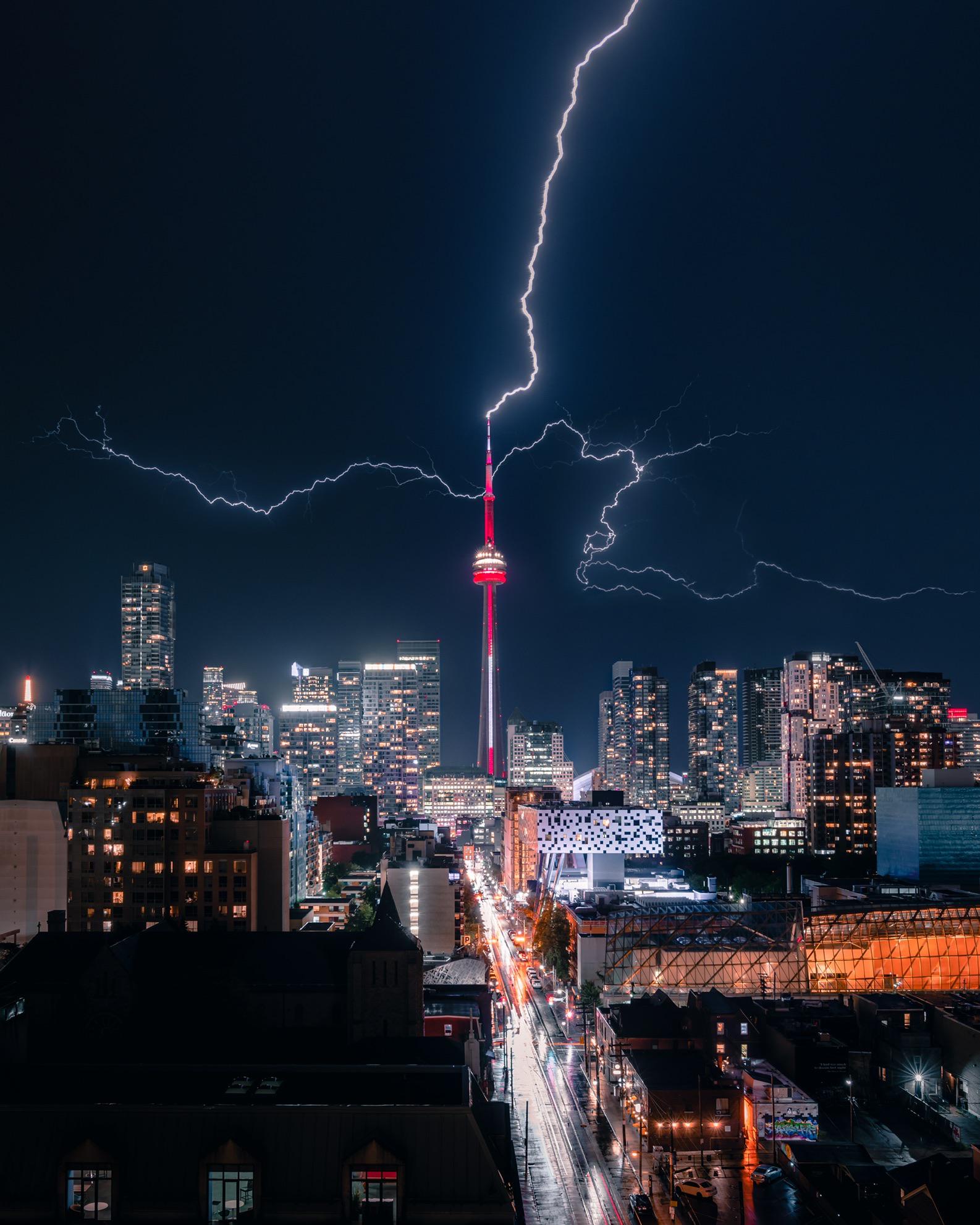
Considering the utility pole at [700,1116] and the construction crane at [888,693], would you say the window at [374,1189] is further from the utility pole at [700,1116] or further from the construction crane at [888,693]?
the construction crane at [888,693]

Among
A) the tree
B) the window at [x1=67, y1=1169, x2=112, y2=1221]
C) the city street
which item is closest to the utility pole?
the city street

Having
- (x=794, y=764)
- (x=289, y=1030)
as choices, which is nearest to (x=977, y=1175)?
(x=289, y=1030)

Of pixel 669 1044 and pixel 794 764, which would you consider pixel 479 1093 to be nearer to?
pixel 669 1044

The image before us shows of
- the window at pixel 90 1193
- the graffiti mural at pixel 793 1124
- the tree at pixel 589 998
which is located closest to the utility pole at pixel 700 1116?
the graffiti mural at pixel 793 1124

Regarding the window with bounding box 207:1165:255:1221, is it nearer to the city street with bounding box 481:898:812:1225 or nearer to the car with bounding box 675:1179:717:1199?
the city street with bounding box 481:898:812:1225

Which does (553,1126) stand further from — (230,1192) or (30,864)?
(30,864)
